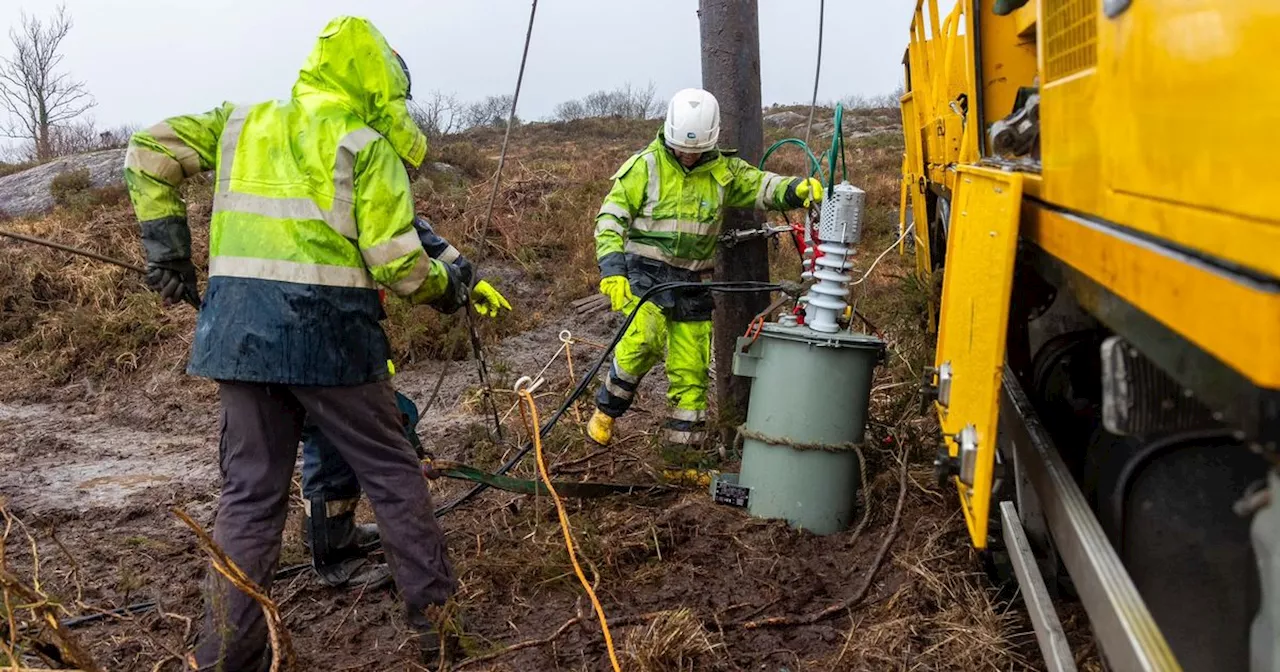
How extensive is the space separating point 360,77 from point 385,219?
482 millimetres

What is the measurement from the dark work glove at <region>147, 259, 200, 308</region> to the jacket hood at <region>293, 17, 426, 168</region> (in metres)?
0.69

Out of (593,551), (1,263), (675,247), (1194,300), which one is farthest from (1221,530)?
(1,263)

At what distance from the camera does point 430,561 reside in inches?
116

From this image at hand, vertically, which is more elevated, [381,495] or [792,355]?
[792,355]

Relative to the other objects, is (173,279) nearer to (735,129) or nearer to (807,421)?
(807,421)

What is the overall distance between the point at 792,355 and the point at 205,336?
6.64ft

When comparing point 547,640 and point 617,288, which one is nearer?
point 547,640

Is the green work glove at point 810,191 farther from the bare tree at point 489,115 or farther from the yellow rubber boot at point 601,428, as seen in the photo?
the bare tree at point 489,115

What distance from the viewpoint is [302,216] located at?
2.70 m

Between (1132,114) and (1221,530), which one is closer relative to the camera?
(1132,114)

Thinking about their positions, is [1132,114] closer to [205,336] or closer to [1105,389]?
[1105,389]

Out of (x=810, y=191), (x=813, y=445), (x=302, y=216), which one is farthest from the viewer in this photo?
(x=810, y=191)

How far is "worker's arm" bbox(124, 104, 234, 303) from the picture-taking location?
279cm

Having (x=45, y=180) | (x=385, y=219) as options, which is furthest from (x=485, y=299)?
(x=45, y=180)
